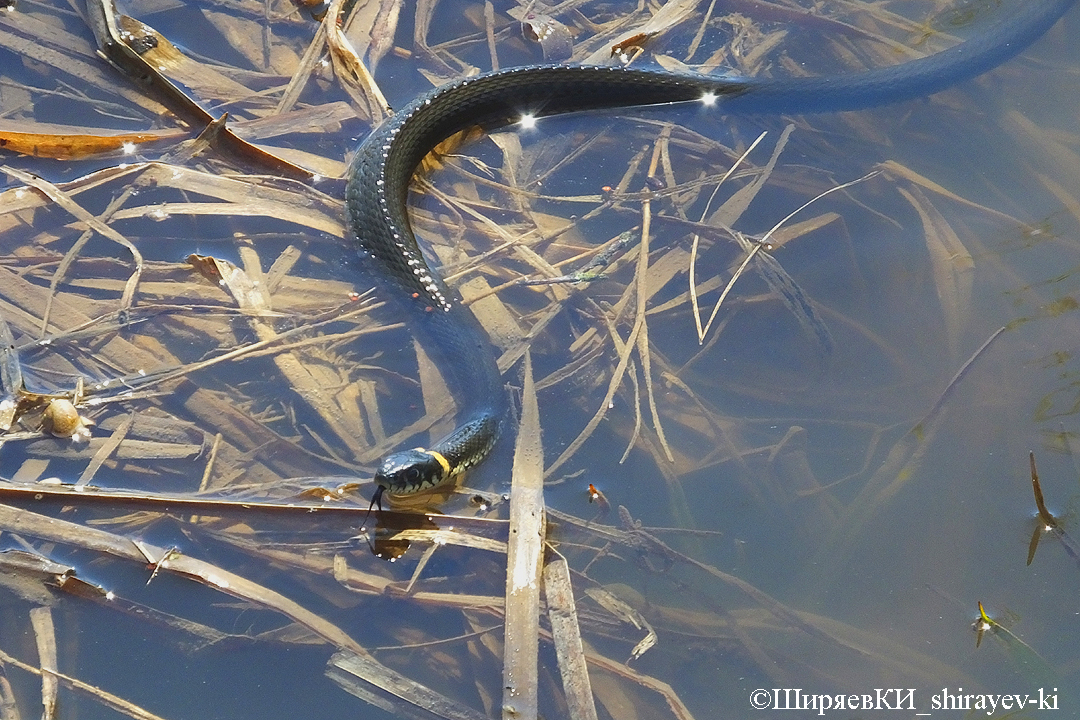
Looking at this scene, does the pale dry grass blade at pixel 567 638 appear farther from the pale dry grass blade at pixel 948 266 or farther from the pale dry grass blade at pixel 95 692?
the pale dry grass blade at pixel 948 266

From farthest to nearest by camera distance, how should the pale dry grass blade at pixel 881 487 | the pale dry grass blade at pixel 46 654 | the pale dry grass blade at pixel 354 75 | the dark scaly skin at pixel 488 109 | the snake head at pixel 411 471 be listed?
the pale dry grass blade at pixel 354 75 → the dark scaly skin at pixel 488 109 → the pale dry grass blade at pixel 881 487 → the snake head at pixel 411 471 → the pale dry grass blade at pixel 46 654

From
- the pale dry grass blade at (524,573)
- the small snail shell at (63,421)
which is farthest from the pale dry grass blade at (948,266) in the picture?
the small snail shell at (63,421)

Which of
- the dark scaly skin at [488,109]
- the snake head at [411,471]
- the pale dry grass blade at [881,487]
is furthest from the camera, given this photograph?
the dark scaly skin at [488,109]

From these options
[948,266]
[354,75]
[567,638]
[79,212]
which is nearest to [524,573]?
[567,638]

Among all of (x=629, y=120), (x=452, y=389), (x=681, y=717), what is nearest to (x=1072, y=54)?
(x=629, y=120)

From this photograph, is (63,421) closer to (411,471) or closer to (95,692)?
(95,692)

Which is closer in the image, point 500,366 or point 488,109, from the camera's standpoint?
point 500,366

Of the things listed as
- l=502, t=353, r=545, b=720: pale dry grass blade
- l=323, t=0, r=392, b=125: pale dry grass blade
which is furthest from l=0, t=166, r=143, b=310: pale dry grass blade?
l=502, t=353, r=545, b=720: pale dry grass blade

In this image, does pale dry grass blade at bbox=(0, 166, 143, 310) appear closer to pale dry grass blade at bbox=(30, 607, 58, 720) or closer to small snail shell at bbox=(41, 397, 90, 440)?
small snail shell at bbox=(41, 397, 90, 440)
